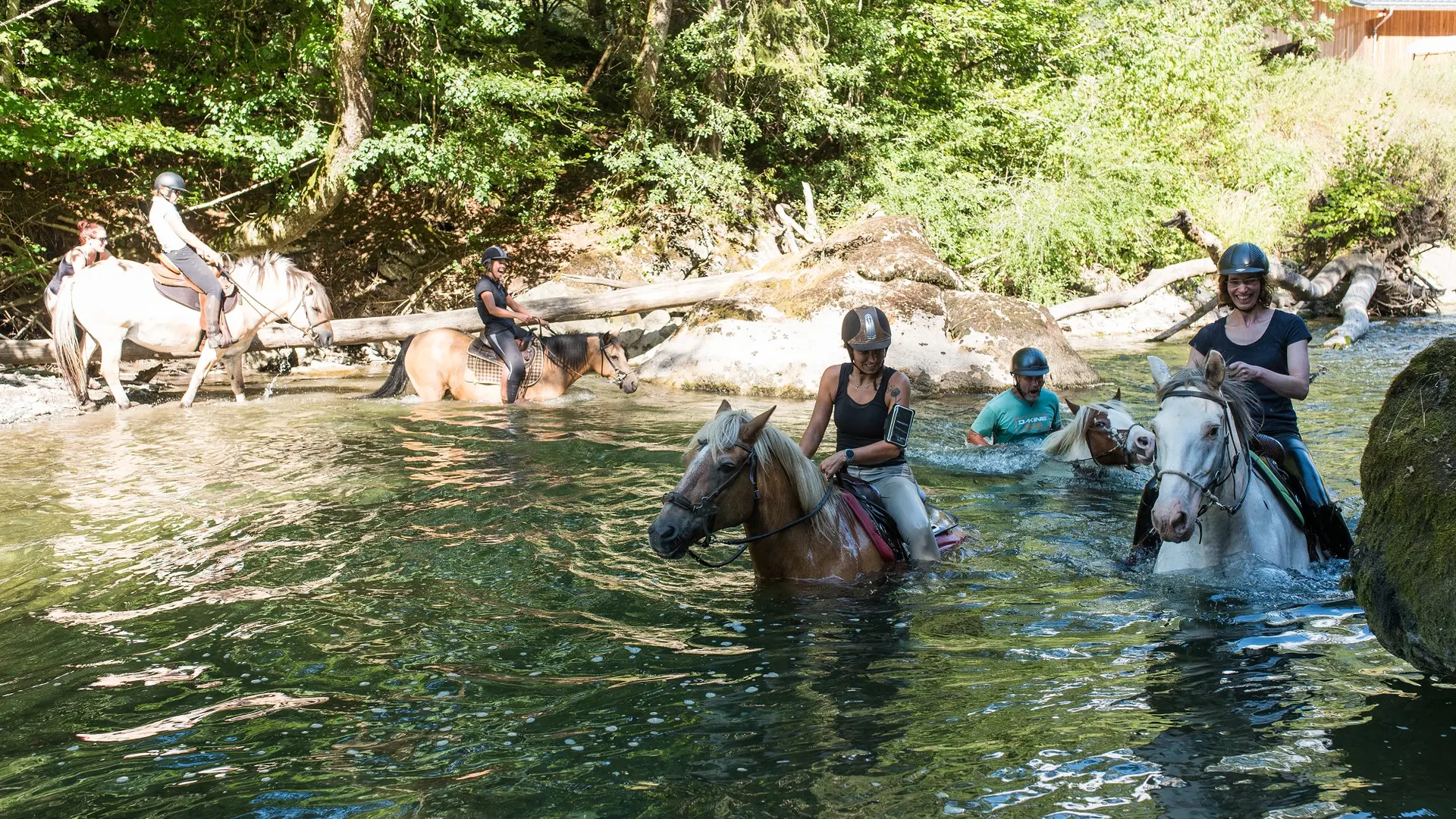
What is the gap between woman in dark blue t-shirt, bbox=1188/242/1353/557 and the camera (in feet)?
18.0

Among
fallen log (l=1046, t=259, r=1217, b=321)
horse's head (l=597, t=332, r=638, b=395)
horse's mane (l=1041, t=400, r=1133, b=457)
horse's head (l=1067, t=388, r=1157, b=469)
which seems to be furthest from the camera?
fallen log (l=1046, t=259, r=1217, b=321)

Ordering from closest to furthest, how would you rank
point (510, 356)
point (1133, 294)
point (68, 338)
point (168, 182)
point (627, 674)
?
point (627, 674)
point (168, 182)
point (68, 338)
point (510, 356)
point (1133, 294)

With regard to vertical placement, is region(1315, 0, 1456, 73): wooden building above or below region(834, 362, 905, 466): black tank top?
above

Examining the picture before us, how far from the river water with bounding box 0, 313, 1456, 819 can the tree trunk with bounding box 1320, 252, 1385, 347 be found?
12.5 metres

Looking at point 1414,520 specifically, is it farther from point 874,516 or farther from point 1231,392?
point 874,516

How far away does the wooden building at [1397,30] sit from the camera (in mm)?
34906

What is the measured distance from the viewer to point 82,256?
13.5 metres

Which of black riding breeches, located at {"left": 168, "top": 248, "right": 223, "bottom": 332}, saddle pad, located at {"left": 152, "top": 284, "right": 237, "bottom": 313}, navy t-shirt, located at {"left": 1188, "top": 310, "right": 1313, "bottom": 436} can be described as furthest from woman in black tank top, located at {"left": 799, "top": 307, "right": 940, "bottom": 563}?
saddle pad, located at {"left": 152, "top": 284, "right": 237, "bottom": 313}

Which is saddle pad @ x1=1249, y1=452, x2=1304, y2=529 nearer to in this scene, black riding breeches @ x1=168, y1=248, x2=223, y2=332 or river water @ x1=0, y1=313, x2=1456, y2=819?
river water @ x1=0, y1=313, x2=1456, y2=819

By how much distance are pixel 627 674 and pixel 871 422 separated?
85.4 inches

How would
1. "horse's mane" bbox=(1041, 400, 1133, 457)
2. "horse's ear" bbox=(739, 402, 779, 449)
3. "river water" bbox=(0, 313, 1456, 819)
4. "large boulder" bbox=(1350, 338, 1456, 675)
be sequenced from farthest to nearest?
"horse's mane" bbox=(1041, 400, 1133, 457) < "horse's ear" bbox=(739, 402, 779, 449) < "river water" bbox=(0, 313, 1456, 819) < "large boulder" bbox=(1350, 338, 1456, 675)

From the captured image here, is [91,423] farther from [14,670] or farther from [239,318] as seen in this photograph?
[14,670]

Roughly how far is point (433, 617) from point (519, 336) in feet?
29.1

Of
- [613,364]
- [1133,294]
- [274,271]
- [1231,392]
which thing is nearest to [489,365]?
[613,364]
